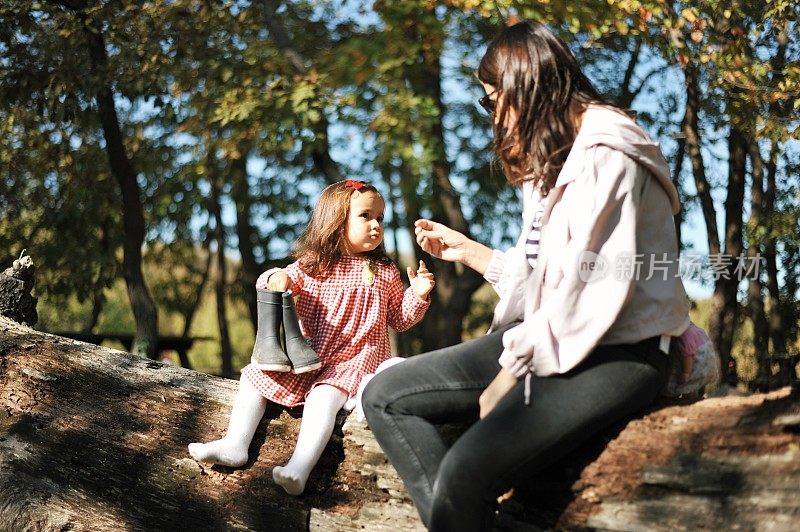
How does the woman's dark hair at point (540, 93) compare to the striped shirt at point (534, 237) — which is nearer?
the woman's dark hair at point (540, 93)

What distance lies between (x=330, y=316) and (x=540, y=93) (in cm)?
137

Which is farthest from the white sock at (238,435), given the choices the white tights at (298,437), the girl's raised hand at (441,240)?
the girl's raised hand at (441,240)

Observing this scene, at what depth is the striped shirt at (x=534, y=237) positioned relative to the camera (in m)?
2.99

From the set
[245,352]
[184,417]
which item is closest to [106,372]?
[184,417]

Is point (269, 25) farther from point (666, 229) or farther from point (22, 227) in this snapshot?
point (666, 229)

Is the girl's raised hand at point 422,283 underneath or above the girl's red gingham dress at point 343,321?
above

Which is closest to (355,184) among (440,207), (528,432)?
(528,432)

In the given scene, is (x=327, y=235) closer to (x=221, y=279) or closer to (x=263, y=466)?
(x=263, y=466)

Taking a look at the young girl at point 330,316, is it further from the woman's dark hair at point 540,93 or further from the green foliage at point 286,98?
the green foliage at point 286,98

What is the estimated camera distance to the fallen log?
266 centimetres

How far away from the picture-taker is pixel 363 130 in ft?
34.9

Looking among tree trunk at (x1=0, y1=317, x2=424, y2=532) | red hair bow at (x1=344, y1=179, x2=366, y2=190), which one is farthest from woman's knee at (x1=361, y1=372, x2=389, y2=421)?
red hair bow at (x1=344, y1=179, x2=366, y2=190)

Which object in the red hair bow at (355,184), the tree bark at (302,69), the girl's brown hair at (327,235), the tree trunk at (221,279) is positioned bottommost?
the tree trunk at (221,279)

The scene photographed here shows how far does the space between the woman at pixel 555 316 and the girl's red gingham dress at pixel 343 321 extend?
676 millimetres
